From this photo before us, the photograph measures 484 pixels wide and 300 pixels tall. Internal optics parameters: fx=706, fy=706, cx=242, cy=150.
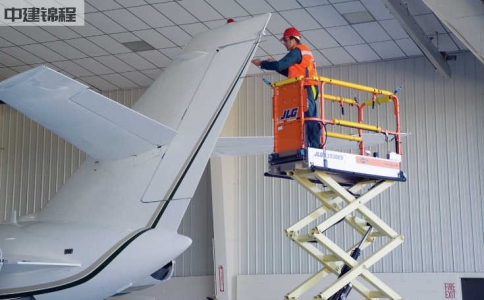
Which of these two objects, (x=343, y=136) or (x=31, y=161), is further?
(x=31, y=161)

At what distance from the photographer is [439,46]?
20531 millimetres

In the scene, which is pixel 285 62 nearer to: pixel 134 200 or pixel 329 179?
pixel 329 179

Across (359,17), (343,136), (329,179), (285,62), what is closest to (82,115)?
(285,62)

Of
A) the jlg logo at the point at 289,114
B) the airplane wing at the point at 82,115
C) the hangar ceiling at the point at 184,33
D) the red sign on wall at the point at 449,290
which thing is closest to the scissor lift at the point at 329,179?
the jlg logo at the point at 289,114

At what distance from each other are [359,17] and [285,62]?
8.84 meters

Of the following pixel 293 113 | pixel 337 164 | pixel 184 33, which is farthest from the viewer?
pixel 184 33

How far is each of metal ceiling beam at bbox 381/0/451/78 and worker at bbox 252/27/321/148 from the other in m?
6.57

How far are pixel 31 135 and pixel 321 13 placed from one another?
525 inches

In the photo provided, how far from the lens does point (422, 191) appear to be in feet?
67.7

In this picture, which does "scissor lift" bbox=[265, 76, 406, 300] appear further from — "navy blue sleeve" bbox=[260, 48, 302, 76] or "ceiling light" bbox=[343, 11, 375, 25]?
"ceiling light" bbox=[343, 11, 375, 25]

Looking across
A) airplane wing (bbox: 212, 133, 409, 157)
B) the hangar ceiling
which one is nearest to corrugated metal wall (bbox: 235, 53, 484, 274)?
the hangar ceiling

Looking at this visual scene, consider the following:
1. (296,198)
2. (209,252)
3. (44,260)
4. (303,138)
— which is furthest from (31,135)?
(303,138)

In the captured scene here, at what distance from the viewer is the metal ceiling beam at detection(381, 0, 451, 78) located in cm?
1728

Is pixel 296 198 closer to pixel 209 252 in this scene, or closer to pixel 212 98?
pixel 209 252
